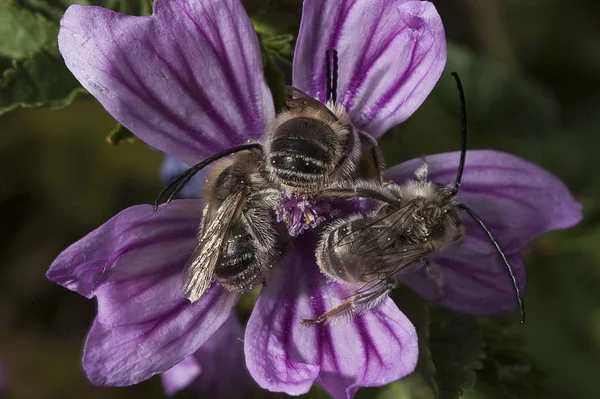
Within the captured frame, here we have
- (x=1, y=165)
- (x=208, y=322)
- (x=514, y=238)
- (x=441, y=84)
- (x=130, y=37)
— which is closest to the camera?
(x=130, y=37)

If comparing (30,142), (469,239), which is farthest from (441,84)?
(30,142)

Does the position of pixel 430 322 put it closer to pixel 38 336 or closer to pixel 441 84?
pixel 441 84

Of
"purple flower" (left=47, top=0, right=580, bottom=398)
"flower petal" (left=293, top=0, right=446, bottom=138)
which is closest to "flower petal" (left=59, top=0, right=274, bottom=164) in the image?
"purple flower" (left=47, top=0, right=580, bottom=398)

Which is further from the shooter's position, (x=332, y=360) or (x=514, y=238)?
(x=514, y=238)

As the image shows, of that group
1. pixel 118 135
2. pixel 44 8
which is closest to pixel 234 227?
pixel 118 135

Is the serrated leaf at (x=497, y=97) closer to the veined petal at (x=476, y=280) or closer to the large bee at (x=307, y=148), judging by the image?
the veined petal at (x=476, y=280)

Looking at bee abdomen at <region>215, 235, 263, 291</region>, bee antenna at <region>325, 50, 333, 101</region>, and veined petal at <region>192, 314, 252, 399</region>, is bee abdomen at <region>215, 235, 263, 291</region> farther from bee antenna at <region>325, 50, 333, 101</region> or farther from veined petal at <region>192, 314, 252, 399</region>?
veined petal at <region>192, 314, 252, 399</region>
